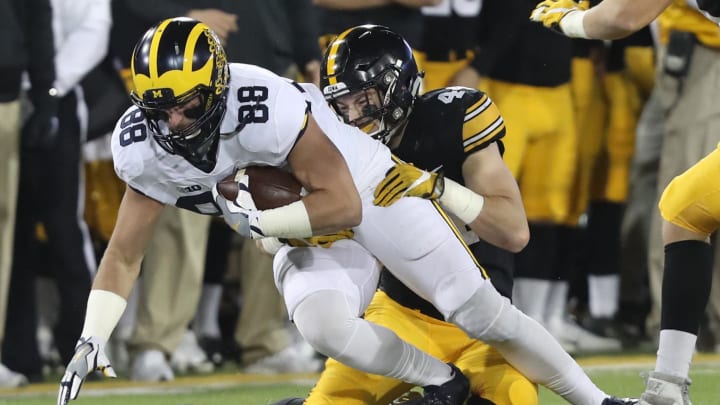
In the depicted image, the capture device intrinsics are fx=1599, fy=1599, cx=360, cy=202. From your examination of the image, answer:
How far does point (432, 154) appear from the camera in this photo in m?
4.25

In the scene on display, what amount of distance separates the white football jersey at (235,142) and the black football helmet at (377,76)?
0.24 meters

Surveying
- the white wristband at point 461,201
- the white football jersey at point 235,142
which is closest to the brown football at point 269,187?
the white football jersey at point 235,142

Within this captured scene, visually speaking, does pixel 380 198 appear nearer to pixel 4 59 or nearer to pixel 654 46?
pixel 4 59

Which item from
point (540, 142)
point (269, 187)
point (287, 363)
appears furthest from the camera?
point (540, 142)

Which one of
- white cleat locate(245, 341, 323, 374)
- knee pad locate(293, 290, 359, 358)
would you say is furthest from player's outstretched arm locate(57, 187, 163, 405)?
white cleat locate(245, 341, 323, 374)

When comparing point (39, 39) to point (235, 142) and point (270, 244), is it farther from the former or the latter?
point (235, 142)

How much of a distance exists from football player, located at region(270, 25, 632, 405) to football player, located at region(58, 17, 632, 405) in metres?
0.06

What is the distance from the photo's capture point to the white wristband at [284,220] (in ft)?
12.5

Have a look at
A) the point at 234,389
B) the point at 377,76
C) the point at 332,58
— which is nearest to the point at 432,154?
the point at 377,76

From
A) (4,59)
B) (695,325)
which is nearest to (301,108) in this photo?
(695,325)

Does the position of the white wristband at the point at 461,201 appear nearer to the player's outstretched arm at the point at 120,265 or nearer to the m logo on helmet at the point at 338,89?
the m logo on helmet at the point at 338,89

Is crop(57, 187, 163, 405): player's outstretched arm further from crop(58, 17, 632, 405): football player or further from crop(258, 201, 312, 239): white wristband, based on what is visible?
crop(258, 201, 312, 239): white wristband

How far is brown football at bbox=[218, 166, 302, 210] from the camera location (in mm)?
3904

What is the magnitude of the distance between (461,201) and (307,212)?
46cm
